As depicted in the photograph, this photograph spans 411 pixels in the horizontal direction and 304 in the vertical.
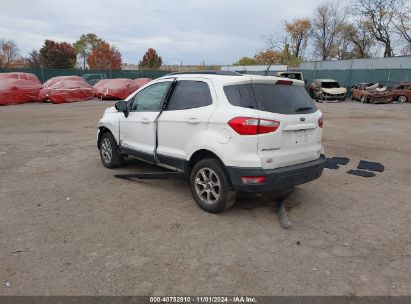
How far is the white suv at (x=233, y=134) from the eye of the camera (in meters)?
4.25

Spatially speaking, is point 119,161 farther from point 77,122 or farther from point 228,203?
point 77,122

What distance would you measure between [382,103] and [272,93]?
2471 cm

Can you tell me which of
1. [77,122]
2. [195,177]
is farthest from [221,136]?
[77,122]

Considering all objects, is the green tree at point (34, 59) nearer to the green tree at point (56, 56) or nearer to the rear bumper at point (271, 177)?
the green tree at point (56, 56)

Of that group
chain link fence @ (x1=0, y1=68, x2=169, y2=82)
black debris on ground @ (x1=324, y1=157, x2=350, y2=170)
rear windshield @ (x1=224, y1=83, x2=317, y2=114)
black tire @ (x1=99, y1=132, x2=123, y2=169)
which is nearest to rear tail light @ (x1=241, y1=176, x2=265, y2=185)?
rear windshield @ (x1=224, y1=83, x2=317, y2=114)

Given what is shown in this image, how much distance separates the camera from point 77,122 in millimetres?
13844

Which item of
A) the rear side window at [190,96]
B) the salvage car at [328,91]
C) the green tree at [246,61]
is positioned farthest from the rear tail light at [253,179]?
the green tree at [246,61]

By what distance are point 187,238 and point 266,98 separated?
1.86 meters

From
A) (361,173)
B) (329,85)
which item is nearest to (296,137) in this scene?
(361,173)

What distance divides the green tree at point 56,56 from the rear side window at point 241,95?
67.6m

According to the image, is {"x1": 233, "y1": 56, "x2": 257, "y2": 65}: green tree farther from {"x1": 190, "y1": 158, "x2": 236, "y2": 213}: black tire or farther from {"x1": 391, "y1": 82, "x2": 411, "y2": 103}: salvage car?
{"x1": 190, "y1": 158, "x2": 236, "y2": 213}: black tire

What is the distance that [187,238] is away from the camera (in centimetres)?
405

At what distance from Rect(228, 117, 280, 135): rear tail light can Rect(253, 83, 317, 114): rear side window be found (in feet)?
0.61

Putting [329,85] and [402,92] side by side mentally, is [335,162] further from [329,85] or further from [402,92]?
A: [402,92]
